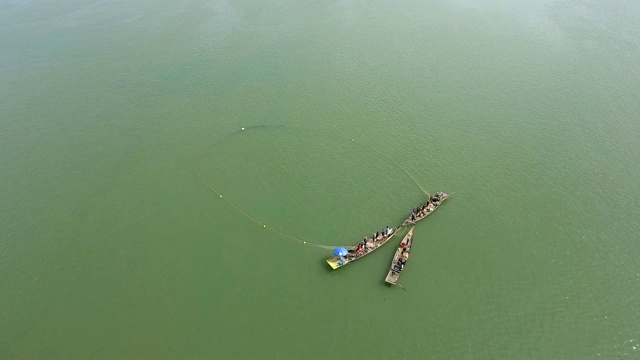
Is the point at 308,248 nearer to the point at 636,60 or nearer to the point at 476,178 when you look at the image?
the point at 476,178

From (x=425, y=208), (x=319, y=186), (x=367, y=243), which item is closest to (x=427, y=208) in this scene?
(x=425, y=208)

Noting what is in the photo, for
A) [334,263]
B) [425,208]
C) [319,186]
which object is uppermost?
[425,208]

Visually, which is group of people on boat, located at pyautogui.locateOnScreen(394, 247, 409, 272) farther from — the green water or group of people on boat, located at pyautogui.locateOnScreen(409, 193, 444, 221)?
group of people on boat, located at pyautogui.locateOnScreen(409, 193, 444, 221)

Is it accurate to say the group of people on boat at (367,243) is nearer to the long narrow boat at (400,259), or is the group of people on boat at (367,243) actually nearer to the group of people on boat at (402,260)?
the long narrow boat at (400,259)

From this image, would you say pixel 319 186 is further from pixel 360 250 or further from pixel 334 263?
pixel 334 263

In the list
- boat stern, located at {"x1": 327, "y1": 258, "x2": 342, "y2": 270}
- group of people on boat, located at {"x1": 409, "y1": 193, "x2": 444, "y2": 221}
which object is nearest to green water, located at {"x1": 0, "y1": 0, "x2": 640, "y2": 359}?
boat stern, located at {"x1": 327, "y1": 258, "x2": 342, "y2": 270}

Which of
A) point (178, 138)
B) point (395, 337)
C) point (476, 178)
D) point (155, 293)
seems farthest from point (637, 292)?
point (178, 138)

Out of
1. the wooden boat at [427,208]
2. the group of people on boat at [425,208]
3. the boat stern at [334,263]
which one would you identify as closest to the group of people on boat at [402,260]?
the wooden boat at [427,208]
